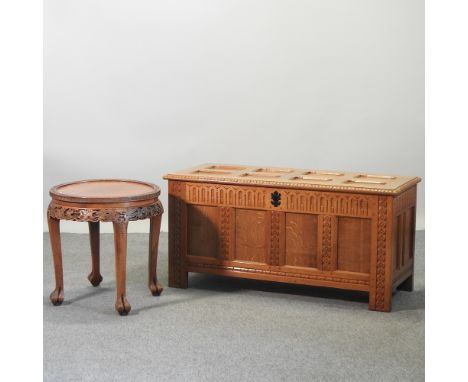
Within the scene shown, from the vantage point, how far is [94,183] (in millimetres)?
4730

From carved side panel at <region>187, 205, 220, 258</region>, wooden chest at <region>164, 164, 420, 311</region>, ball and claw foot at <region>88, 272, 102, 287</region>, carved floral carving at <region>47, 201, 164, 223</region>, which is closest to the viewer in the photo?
carved floral carving at <region>47, 201, 164, 223</region>

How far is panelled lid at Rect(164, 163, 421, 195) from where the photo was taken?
438 centimetres

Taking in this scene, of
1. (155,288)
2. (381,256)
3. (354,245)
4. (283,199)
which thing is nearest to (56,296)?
(155,288)

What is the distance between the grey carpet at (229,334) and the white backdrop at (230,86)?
5.36ft

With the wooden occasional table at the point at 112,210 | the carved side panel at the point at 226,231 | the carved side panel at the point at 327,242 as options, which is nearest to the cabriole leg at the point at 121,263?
the wooden occasional table at the point at 112,210

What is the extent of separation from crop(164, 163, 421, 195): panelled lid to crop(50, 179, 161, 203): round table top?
11.6 inches

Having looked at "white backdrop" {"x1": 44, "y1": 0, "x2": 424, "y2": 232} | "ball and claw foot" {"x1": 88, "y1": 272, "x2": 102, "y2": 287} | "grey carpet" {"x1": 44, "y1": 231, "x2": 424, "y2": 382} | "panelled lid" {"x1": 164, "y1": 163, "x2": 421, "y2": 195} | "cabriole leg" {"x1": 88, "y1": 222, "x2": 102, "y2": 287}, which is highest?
"white backdrop" {"x1": 44, "y1": 0, "x2": 424, "y2": 232}

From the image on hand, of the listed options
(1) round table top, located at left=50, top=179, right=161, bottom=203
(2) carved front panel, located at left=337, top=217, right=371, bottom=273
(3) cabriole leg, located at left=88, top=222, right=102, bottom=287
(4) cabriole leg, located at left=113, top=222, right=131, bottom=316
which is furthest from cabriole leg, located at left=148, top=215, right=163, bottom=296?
(2) carved front panel, located at left=337, top=217, right=371, bottom=273

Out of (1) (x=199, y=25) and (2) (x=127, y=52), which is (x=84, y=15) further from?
(1) (x=199, y=25)

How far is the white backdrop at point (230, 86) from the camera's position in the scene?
6.38 meters

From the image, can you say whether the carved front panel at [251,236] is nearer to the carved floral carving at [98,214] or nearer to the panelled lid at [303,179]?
the panelled lid at [303,179]

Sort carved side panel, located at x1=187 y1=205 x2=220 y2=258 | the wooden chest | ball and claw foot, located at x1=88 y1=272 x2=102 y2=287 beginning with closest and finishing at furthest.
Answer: the wooden chest, carved side panel, located at x1=187 y1=205 x2=220 y2=258, ball and claw foot, located at x1=88 y1=272 x2=102 y2=287

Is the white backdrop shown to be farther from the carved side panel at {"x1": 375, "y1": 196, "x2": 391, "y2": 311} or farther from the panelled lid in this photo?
the carved side panel at {"x1": 375, "y1": 196, "x2": 391, "y2": 311}

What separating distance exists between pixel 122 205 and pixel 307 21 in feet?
8.99
